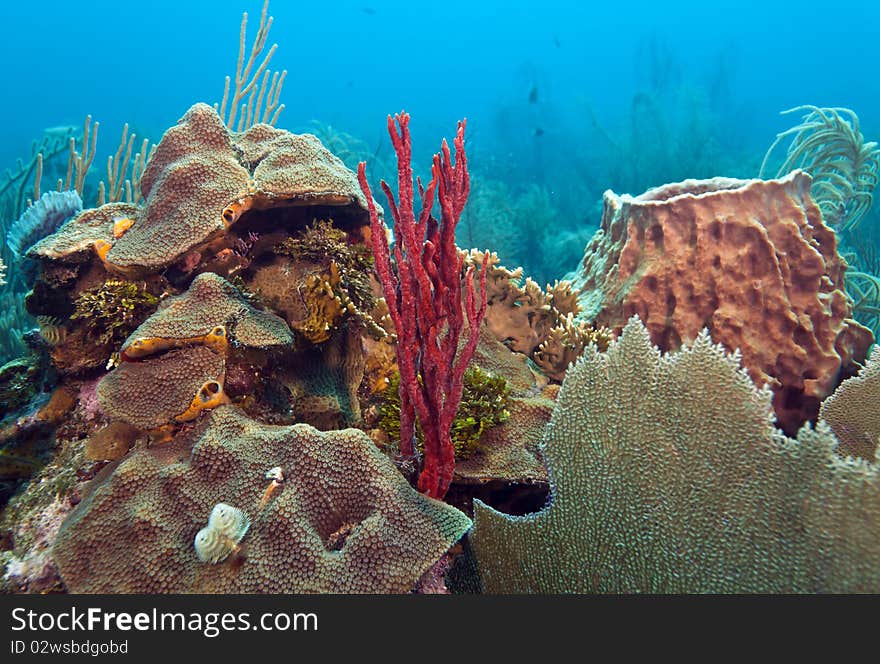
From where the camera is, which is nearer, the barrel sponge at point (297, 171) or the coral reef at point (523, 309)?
the barrel sponge at point (297, 171)

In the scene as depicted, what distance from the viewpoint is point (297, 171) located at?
10.3ft

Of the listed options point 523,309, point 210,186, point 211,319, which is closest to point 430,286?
point 211,319

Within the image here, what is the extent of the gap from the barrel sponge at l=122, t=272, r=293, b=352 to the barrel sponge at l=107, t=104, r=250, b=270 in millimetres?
299

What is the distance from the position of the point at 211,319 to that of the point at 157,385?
17.1 inches

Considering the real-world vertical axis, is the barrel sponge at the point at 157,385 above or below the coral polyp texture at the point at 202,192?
below

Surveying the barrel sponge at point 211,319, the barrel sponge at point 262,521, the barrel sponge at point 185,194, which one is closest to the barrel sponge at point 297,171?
the barrel sponge at point 185,194

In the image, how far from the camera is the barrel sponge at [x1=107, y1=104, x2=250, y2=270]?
282cm

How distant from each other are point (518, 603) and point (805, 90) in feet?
236

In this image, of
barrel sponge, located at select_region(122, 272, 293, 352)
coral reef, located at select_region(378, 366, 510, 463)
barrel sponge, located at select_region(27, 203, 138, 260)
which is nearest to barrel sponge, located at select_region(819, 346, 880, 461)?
coral reef, located at select_region(378, 366, 510, 463)

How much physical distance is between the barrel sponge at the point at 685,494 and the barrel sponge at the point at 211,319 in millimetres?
1651

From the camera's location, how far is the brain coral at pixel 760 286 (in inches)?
140

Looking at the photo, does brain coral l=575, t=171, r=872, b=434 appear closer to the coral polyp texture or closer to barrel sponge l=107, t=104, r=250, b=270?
the coral polyp texture

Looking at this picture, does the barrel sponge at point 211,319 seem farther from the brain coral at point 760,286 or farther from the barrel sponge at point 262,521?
the brain coral at point 760,286

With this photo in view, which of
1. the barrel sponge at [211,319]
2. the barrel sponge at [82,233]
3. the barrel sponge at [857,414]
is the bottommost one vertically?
the barrel sponge at [857,414]
